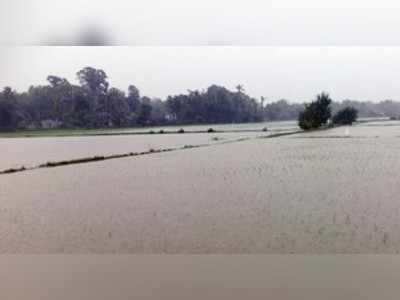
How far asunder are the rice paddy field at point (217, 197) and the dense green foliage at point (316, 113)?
78 millimetres

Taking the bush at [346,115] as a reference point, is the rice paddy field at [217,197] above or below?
below

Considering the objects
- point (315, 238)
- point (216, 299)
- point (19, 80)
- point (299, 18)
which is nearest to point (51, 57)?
point (19, 80)

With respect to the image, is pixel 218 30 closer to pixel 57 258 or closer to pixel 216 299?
pixel 216 299

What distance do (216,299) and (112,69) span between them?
1658mm

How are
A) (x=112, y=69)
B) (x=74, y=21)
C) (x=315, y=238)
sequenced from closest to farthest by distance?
(x=74, y=21) < (x=315, y=238) < (x=112, y=69)

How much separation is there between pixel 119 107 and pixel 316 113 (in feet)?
4.62

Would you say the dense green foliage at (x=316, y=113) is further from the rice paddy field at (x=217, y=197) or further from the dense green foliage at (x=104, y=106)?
the dense green foliage at (x=104, y=106)

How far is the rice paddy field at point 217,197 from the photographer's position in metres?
2.76

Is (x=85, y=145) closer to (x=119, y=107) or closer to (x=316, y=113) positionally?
(x=119, y=107)

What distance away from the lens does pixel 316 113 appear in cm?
304

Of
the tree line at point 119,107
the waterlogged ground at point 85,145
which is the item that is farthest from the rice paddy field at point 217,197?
the tree line at point 119,107

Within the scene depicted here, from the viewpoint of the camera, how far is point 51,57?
276cm

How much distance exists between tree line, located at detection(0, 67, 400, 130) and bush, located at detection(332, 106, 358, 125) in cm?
3

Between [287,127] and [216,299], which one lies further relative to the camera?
[287,127]
